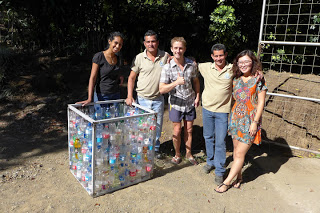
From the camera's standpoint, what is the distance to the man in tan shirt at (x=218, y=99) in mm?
3007

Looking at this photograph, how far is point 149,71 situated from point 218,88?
865 mm

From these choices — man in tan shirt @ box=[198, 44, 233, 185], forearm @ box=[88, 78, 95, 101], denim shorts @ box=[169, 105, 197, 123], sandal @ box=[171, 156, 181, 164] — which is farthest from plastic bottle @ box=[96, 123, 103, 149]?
sandal @ box=[171, 156, 181, 164]

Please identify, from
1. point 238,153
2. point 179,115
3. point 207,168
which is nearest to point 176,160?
point 207,168

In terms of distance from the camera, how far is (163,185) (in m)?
3.24

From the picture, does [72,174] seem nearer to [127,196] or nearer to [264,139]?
[127,196]

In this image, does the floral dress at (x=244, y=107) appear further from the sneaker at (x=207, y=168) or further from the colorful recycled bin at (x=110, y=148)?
the colorful recycled bin at (x=110, y=148)

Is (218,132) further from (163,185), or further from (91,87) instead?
(91,87)

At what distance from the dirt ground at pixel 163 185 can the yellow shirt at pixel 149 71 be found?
3.40 ft

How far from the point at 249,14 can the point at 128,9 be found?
2.92m

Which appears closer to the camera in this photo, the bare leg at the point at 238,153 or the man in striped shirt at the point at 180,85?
the bare leg at the point at 238,153

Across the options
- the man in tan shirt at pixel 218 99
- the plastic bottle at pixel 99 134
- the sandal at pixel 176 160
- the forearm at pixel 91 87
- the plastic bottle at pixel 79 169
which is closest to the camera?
the plastic bottle at pixel 99 134

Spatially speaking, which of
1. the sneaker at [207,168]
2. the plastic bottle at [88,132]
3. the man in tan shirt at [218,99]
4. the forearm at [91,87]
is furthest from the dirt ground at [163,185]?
the forearm at [91,87]

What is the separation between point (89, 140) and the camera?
9.20 feet

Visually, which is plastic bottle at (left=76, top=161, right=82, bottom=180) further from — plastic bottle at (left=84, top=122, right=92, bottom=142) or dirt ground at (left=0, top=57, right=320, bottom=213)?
plastic bottle at (left=84, top=122, right=92, bottom=142)
